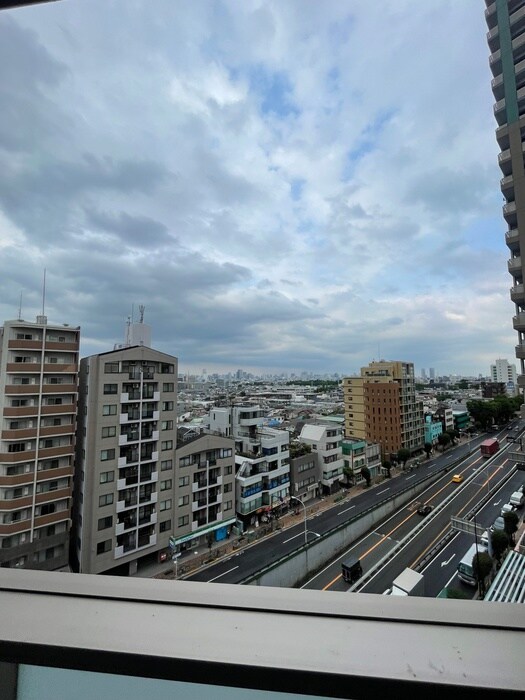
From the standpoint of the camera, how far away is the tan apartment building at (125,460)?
4.65 m

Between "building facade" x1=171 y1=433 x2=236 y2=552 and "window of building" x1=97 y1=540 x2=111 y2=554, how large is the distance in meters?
1.08

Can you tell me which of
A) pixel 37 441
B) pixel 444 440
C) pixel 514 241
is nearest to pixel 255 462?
pixel 37 441

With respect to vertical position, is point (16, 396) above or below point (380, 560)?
above

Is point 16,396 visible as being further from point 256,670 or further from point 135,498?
point 256,670

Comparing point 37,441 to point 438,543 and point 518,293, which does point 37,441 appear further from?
point 518,293

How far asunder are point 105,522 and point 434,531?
460 cm

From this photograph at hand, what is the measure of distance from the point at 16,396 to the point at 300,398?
2299cm

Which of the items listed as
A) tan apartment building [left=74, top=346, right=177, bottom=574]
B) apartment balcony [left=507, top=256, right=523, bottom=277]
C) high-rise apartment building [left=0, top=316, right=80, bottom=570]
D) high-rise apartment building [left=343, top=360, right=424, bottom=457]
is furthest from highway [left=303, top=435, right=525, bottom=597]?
high-rise apartment building [left=343, top=360, right=424, bottom=457]

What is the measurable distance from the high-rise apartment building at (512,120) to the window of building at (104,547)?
18.9 feet

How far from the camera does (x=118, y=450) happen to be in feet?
16.3

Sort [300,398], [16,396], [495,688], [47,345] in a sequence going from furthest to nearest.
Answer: [300,398] < [47,345] < [16,396] < [495,688]

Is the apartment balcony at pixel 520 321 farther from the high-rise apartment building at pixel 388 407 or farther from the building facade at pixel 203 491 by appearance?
the high-rise apartment building at pixel 388 407

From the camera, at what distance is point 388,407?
37.0 feet

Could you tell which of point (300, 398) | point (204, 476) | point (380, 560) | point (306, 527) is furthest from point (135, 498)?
point (300, 398)
